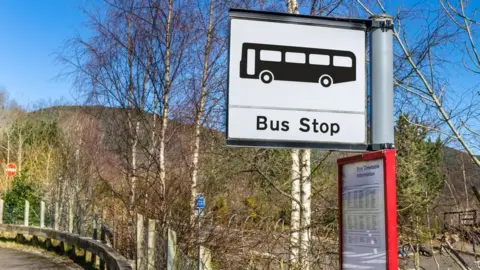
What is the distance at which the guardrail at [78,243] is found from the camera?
29.3 feet

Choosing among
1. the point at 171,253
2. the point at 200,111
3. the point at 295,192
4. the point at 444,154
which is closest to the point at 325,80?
the point at 444,154

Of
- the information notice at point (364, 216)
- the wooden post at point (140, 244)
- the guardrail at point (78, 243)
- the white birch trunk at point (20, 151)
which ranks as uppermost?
the white birch trunk at point (20, 151)

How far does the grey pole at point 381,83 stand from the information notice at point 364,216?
0.44 ft

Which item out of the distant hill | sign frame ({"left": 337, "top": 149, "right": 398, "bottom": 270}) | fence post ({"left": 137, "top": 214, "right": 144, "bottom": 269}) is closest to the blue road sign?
the distant hill

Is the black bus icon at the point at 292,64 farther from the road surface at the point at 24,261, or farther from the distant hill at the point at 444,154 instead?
the road surface at the point at 24,261

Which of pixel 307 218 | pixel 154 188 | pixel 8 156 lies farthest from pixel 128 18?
pixel 8 156

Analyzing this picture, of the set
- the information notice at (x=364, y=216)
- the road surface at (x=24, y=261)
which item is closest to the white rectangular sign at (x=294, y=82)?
the information notice at (x=364, y=216)

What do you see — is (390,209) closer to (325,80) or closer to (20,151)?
(325,80)

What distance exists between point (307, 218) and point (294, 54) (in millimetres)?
5192

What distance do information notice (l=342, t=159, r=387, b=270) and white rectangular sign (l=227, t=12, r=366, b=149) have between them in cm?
17

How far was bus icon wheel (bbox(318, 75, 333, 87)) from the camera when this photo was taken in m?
2.23

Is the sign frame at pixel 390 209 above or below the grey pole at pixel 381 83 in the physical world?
below

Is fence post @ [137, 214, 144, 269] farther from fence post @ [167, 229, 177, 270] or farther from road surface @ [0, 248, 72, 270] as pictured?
road surface @ [0, 248, 72, 270]

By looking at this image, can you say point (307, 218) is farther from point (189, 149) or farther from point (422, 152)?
point (189, 149)
